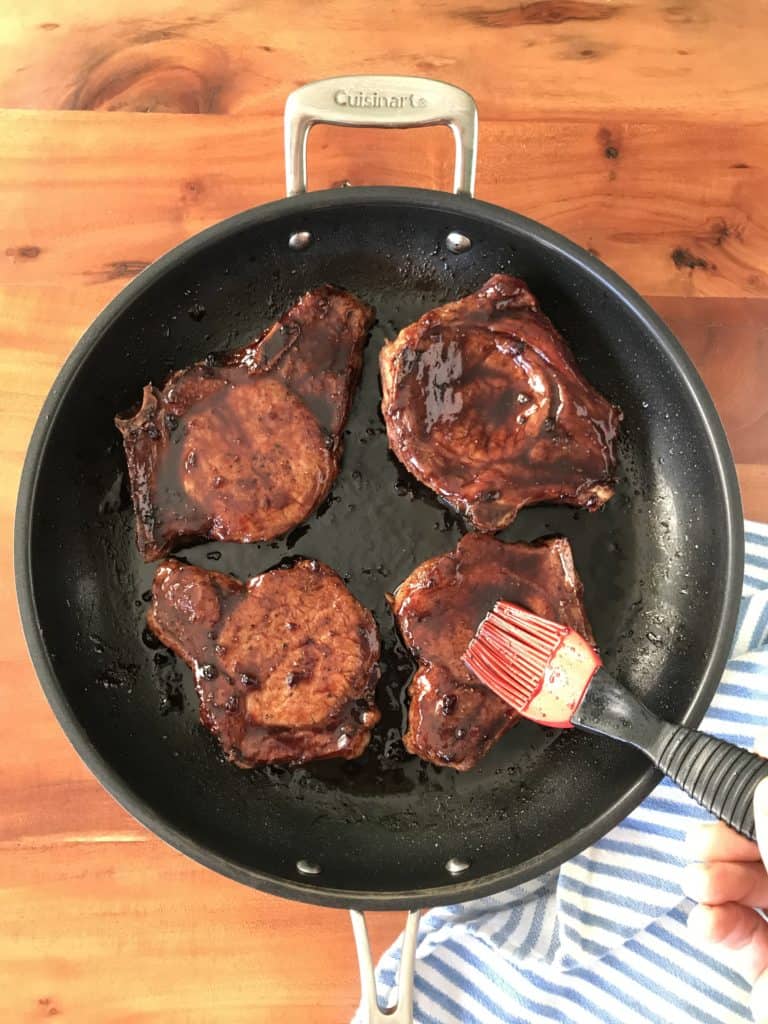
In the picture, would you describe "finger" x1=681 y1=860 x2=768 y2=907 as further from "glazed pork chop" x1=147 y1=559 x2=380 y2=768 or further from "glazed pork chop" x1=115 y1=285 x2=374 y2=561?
"glazed pork chop" x1=115 y1=285 x2=374 y2=561

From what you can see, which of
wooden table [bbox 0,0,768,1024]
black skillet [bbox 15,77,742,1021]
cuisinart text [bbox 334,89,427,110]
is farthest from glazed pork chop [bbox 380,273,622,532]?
cuisinart text [bbox 334,89,427,110]

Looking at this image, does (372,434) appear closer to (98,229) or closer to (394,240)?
(394,240)

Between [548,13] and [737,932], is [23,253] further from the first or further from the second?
[737,932]

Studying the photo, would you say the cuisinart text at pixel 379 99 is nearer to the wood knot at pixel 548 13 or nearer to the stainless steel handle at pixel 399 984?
the wood knot at pixel 548 13

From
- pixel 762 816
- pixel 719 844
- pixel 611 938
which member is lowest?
pixel 611 938

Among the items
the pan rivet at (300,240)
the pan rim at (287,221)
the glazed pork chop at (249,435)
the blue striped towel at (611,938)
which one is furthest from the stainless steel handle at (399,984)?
the pan rivet at (300,240)

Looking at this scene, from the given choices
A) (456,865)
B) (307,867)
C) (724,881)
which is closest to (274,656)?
(307,867)
